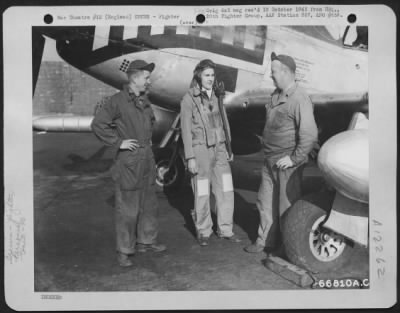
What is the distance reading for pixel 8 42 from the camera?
283cm

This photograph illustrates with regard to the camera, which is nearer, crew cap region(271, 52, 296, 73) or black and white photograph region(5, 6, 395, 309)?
black and white photograph region(5, 6, 395, 309)

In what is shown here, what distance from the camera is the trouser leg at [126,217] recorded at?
2.75 metres

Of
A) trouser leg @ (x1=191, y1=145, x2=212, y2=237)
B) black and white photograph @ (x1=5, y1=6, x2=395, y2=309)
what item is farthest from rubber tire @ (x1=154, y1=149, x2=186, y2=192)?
trouser leg @ (x1=191, y1=145, x2=212, y2=237)

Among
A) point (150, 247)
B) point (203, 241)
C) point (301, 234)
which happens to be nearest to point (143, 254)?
point (150, 247)

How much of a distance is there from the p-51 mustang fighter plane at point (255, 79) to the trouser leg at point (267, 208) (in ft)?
0.66

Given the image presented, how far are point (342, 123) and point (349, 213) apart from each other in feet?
3.02

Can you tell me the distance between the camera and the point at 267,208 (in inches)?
113

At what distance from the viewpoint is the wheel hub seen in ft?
8.78

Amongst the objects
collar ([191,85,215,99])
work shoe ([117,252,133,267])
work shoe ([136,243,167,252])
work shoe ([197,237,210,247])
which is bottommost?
work shoe ([117,252,133,267])

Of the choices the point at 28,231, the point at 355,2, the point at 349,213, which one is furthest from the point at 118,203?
the point at 355,2

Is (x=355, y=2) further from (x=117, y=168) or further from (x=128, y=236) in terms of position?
(x=128, y=236)

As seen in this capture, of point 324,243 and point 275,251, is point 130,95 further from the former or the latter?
point 324,243

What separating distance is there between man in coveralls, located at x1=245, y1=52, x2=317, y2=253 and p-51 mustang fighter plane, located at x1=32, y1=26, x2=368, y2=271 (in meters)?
0.17

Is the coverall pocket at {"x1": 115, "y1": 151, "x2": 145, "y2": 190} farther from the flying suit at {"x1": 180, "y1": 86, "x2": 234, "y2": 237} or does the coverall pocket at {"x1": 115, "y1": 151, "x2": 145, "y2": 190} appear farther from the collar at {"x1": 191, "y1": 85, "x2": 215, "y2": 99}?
the collar at {"x1": 191, "y1": 85, "x2": 215, "y2": 99}
